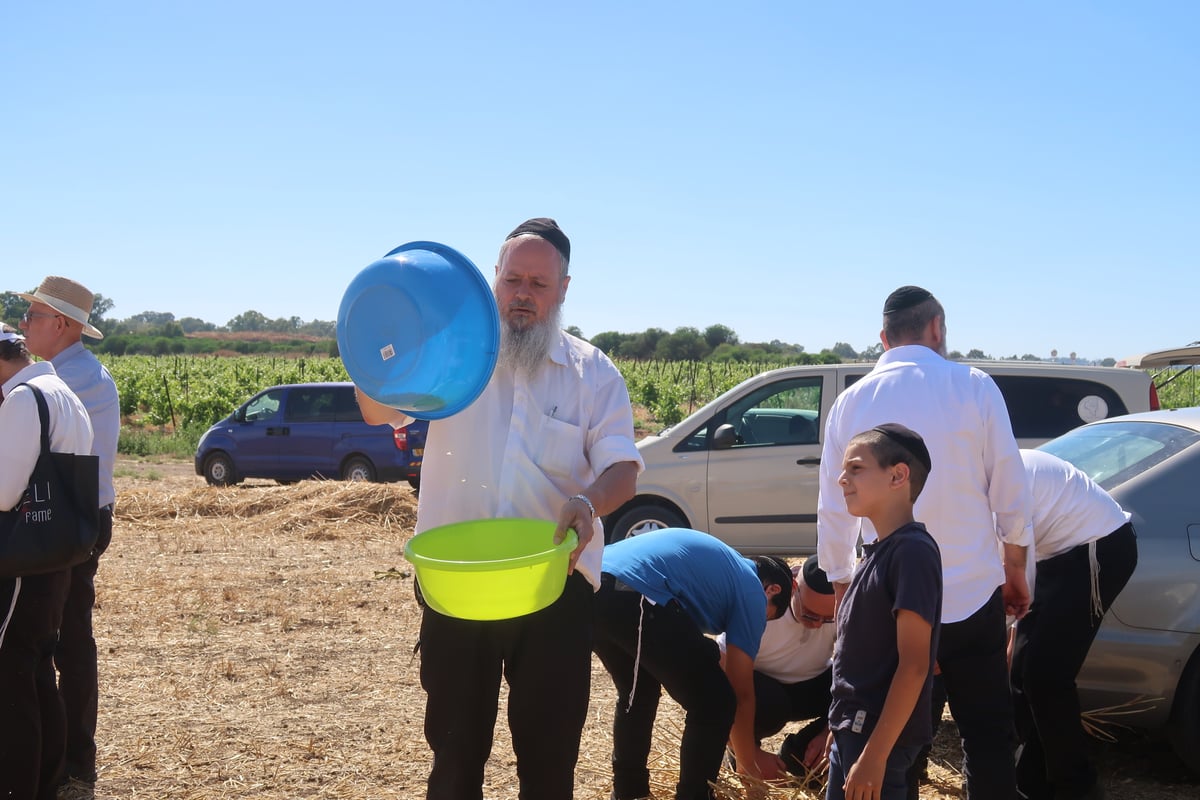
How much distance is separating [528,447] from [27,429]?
68.2 inches

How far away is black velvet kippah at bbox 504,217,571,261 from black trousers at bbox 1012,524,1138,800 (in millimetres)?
2115

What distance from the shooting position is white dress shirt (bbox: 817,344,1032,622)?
2963mm

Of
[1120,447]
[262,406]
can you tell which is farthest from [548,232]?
[262,406]

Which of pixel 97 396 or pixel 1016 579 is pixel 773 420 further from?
pixel 97 396

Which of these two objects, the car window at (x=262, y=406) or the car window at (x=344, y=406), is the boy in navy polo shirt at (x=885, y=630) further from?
the car window at (x=262, y=406)

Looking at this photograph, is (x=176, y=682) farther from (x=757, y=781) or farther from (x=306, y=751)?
(x=757, y=781)

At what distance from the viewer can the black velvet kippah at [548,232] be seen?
261cm

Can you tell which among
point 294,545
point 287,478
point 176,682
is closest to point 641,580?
point 176,682

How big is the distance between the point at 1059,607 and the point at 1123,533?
0.39 metres

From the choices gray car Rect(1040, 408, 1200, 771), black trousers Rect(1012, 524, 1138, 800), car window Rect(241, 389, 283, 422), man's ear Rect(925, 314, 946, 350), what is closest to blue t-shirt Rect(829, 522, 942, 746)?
man's ear Rect(925, 314, 946, 350)

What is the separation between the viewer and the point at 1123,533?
3547 mm

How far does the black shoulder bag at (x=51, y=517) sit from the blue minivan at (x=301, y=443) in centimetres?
1153

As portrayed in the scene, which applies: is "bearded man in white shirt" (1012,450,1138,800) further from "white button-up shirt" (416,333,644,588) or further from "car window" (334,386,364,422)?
"car window" (334,386,364,422)

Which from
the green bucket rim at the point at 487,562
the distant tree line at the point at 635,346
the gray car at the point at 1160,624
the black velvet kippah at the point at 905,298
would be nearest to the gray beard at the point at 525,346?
the green bucket rim at the point at 487,562
